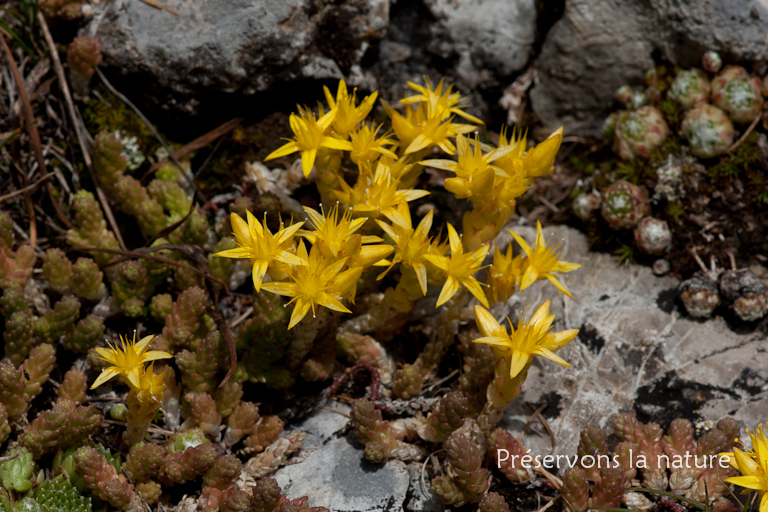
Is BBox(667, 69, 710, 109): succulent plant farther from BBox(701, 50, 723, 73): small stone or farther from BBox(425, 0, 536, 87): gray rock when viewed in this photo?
BBox(425, 0, 536, 87): gray rock

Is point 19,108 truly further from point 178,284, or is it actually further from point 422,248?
point 422,248

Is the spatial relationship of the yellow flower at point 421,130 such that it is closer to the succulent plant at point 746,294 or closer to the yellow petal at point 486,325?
the yellow petal at point 486,325

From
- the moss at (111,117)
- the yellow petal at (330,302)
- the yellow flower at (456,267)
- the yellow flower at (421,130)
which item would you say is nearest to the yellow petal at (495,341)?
the yellow flower at (456,267)

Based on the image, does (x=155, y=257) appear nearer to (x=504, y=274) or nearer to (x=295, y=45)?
(x=295, y=45)

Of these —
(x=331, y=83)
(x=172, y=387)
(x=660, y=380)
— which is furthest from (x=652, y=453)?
(x=331, y=83)

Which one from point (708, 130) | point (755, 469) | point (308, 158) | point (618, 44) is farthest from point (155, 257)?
point (708, 130)

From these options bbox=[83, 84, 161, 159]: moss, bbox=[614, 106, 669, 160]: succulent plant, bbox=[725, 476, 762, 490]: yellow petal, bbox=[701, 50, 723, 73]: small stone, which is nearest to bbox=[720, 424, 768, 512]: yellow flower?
bbox=[725, 476, 762, 490]: yellow petal
